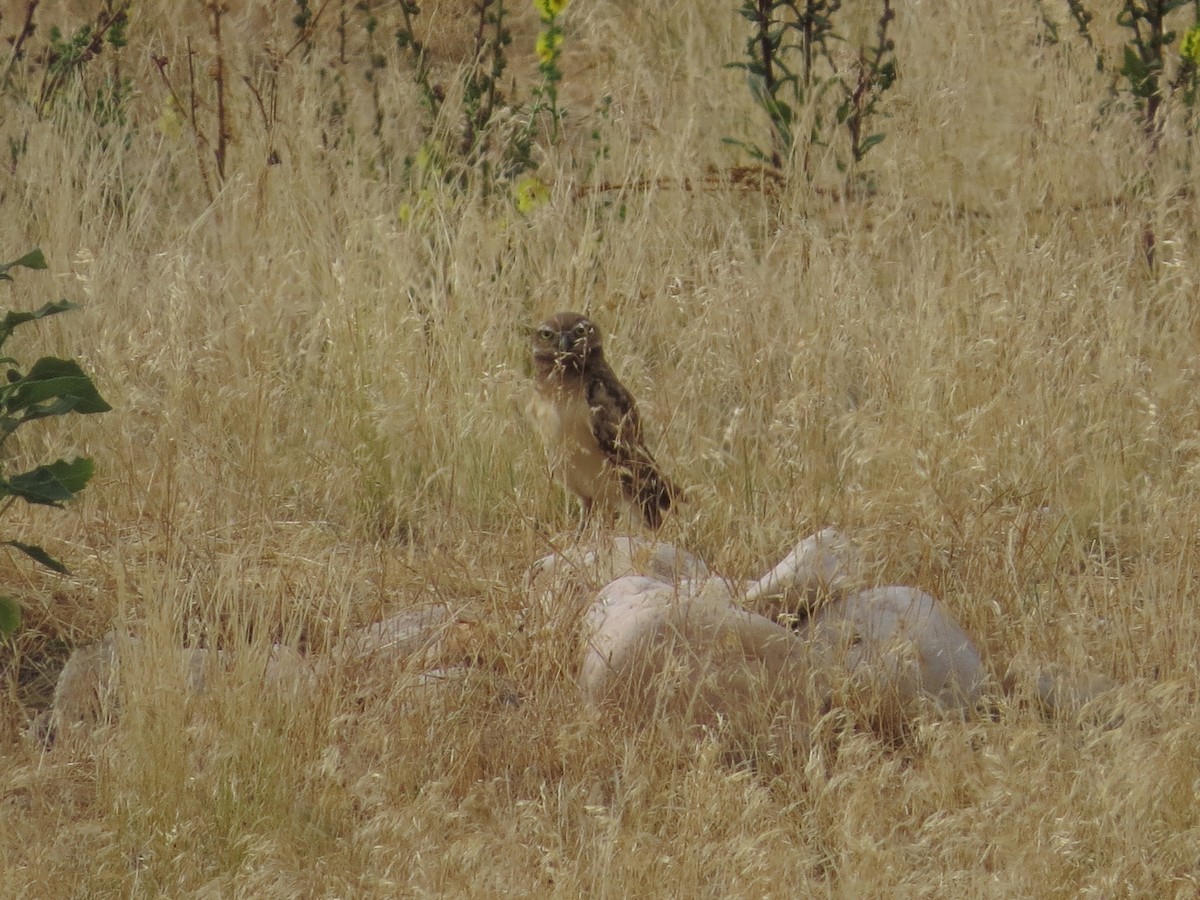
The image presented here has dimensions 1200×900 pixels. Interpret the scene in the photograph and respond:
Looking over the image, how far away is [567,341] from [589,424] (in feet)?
1.04

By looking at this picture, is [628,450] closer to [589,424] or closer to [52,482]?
[589,424]

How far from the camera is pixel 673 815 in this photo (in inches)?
145

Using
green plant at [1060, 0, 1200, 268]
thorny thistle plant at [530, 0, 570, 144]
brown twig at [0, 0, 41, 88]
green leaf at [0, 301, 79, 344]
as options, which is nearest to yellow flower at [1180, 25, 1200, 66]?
green plant at [1060, 0, 1200, 268]

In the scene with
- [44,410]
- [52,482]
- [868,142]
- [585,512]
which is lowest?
[585,512]

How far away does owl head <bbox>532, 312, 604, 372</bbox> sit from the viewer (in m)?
5.55

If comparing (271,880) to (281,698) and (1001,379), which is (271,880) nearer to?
(281,698)

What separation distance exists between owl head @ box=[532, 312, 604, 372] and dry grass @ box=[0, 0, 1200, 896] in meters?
0.19

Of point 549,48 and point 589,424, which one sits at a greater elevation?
point 549,48

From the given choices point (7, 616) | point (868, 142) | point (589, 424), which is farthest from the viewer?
point (868, 142)

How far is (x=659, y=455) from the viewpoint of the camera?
561 centimetres

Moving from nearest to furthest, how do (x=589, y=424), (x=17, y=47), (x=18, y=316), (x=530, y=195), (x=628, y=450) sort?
1. (x=18, y=316)
2. (x=628, y=450)
3. (x=589, y=424)
4. (x=530, y=195)
5. (x=17, y=47)

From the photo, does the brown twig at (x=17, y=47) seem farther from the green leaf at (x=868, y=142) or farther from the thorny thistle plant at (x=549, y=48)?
the green leaf at (x=868, y=142)

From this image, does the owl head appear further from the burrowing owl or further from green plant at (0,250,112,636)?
green plant at (0,250,112,636)

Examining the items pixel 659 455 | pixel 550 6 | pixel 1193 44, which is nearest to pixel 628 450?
pixel 659 455
